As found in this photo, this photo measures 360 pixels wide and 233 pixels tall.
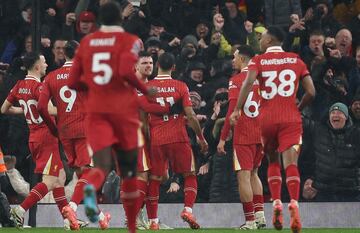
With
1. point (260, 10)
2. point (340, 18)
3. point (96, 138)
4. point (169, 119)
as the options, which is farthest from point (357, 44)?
point (96, 138)

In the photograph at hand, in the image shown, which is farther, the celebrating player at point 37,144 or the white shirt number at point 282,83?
the celebrating player at point 37,144

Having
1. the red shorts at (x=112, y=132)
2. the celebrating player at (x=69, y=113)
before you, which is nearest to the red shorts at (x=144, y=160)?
the celebrating player at (x=69, y=113)

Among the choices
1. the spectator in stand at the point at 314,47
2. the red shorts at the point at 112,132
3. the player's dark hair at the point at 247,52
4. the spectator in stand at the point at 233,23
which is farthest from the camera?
the spectator in stand at the point at 233,23

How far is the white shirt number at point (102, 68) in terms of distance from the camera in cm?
1177

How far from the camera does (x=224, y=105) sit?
19859 mm

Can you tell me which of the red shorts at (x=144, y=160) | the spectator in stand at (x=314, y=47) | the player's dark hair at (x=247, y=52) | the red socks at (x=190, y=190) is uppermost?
the player's dark hair at (x=247, y=52)

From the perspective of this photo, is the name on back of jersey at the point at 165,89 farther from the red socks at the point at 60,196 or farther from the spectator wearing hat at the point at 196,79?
the spectator wearing hat at the point at 196,79

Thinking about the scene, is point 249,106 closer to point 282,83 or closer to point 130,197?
point 282,83

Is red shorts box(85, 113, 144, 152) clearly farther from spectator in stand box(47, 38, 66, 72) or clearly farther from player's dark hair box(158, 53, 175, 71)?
spectator in stand box(47, 38, 66, 72)

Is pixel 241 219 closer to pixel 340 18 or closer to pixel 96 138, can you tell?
pixel 340 18

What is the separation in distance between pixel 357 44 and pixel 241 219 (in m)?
3.58

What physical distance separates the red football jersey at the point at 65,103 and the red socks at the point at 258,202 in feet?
8.63

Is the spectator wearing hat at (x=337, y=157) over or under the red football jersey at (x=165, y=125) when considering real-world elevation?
under

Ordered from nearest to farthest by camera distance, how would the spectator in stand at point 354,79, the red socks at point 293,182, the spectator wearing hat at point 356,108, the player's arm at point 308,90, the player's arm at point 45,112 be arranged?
1. the red socks at point 293,182
2. the player's arm at point 308,90
3. the player's arm at point 45,112
4. the spectator wearing hat at point 356,108
5. the spectator in stand at point 354,79
